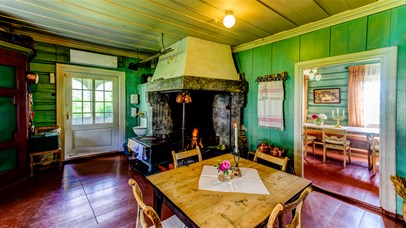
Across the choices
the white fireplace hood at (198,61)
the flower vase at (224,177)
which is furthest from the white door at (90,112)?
the flower vase at (224,177)

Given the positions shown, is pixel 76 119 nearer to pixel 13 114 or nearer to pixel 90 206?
pixel 13 114

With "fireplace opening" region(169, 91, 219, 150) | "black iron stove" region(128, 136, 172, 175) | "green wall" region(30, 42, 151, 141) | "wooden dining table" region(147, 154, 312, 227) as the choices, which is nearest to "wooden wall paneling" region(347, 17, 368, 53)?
"wooden dining table" region(147, 154, 312, 227)

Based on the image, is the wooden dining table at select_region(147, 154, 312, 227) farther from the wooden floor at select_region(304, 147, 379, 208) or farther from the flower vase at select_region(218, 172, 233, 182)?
the wooden floor at select_region(304, 147, 379, 208)

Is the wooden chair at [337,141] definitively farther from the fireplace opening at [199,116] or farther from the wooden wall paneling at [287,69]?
the fireplace opening at [199,116]

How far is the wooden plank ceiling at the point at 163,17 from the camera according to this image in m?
2.01

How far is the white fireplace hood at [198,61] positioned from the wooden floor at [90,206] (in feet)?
6.06

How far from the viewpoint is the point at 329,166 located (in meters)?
3.55

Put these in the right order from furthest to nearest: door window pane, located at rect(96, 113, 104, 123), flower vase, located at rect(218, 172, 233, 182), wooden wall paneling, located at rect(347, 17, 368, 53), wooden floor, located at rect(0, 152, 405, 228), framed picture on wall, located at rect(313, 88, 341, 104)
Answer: framed picture on wall, located at rect(313, 88, 341, 104), door window pane, located at rect(96, 113, 104, 123), wooden wall paneling, located at rect(347, 17, 368, 53), wooden floor, located at rect(0, 152, 405, 228), flower vase, located at rect(218, 172, 233, 182)

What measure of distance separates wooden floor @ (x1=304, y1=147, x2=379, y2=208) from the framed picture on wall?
5.02 feet

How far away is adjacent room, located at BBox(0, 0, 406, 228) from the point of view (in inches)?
61.8

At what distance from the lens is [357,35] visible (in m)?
2.17

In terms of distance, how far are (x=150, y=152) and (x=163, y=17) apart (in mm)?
2003

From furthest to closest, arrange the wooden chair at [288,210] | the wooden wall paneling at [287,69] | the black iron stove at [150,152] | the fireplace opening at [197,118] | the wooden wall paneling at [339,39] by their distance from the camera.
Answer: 1. the fireplace opening at [197,118]
2. the black iron stove at [150,152]
3. the wooden wall paneling at [287,69]
4. the wooden wall paneling at [339,39]
5. the wooden chair at [288,210]

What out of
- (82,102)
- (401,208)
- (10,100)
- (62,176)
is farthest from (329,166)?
(10,100)
